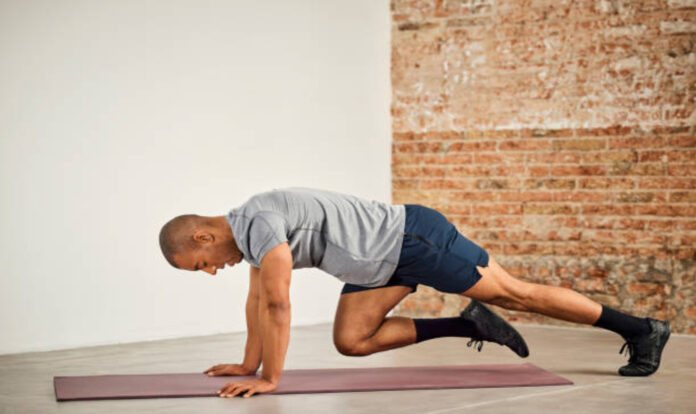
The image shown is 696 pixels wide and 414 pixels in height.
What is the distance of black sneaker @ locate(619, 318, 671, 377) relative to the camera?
3.44 metres

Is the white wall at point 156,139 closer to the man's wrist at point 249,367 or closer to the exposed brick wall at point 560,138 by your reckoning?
the exposed brick wall at point 560,138

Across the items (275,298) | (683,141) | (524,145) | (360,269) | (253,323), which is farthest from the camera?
(524,145)

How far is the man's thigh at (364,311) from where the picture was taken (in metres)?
3.38

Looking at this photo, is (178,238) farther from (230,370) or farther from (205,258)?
(230,370)

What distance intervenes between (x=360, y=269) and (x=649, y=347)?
1.13 m

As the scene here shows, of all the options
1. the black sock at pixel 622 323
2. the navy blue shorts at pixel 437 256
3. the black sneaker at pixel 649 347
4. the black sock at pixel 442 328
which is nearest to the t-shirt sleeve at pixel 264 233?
the navy blue shorts at pixel 437 256

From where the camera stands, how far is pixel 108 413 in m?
2.82

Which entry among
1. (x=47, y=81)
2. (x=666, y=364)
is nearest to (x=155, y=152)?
(x=47, y=81)

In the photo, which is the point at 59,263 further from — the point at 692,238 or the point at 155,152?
the point at 692,238

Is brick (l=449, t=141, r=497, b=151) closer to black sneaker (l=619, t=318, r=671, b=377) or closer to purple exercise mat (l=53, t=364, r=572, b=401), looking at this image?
purple exercise mat (l=53, t=364, r=572, b=401)

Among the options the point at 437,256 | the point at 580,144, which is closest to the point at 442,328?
the point at 437,256

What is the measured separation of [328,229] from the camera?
122 inches

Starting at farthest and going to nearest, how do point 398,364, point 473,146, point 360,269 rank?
1. point 473,146
2. point 398,364
3. point 360,269

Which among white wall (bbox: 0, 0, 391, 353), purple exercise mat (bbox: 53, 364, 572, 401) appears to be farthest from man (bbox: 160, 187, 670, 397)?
white wall (bbox: 0, 0, 391, 353)
